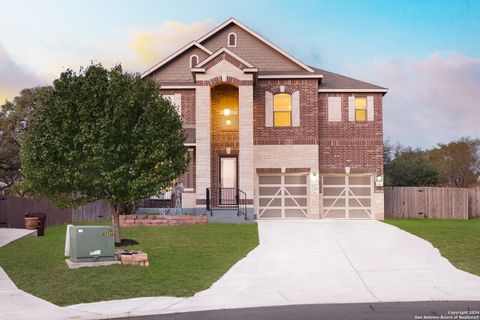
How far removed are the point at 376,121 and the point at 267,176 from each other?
618 centimetres

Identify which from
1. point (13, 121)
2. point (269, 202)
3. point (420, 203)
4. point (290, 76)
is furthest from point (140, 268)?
point (13, 121)

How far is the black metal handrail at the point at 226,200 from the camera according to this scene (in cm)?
2647

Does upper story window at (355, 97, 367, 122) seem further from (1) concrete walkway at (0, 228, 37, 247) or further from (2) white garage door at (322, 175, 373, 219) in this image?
(1) concrete walkway at (0, 228, 37, 247)

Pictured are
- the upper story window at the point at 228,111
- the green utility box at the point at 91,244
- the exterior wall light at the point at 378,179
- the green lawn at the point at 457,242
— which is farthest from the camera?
the exterior wall light at the point at 378,179

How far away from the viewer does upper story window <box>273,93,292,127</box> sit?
28.3 m

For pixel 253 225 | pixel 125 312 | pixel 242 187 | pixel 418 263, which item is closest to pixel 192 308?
pixel 125 312

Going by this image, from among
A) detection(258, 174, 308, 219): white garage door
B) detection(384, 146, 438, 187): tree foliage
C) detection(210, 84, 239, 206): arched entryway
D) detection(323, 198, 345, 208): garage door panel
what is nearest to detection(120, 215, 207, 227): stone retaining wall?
detection(210, 84, 239, 206): arched entryway

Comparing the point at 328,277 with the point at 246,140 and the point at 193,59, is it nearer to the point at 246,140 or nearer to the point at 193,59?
the point at 246,140

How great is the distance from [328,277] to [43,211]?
2027 centimetres

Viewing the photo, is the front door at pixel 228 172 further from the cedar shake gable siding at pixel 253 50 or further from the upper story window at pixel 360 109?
the upper story window at pixel 360 109

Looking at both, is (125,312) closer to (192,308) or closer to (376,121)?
(192,308)

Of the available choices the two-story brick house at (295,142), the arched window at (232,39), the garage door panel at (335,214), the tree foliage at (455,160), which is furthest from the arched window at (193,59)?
the tree foliage at (455,160)

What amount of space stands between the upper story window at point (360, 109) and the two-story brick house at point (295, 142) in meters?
0.05

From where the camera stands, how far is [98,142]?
17406 millimetres
